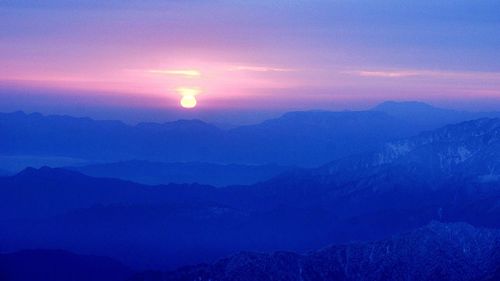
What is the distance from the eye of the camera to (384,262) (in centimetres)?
16525

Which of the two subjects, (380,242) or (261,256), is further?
(380,242)

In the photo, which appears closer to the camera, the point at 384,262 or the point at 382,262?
the point at 382,262

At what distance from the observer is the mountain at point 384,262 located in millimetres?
150650

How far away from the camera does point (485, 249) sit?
167875mm

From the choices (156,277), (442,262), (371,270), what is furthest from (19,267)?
(442,262)

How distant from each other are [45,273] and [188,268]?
56.0m

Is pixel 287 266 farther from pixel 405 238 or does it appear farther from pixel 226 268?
pixel 405 238

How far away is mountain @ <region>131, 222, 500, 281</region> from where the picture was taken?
15065 centimetres

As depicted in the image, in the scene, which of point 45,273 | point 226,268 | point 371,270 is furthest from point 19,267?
point 371,270

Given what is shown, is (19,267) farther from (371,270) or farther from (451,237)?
(451,237)

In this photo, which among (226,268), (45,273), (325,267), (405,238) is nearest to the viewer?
(226,268)

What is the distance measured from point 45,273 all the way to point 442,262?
290ft

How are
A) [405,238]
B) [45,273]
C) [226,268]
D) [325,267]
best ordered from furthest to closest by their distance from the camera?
[45,273] < [405,238] < [325,267] < [226,268]

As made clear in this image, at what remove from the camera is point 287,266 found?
508 feet
